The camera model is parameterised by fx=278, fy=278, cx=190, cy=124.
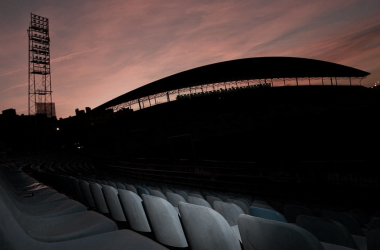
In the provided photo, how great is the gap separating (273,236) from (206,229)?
1.45 feet

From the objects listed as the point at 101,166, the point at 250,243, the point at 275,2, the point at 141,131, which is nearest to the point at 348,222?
the point at 250,243

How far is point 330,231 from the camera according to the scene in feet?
6.25

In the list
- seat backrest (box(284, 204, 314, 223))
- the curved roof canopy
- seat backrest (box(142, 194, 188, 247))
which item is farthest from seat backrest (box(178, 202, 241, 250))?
the curved roof canopy

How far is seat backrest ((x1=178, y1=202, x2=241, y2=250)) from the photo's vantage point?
1383mm

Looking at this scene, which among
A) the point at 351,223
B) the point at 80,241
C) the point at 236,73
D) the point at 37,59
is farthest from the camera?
the point at 236,73

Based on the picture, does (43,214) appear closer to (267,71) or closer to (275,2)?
(275,2)

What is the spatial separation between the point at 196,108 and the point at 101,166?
22793 mm

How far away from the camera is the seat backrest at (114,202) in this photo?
2.72 metres

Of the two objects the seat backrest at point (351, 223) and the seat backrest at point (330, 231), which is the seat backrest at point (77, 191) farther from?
the seat backrest at point (351, 223)

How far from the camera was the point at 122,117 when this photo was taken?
38406 mm

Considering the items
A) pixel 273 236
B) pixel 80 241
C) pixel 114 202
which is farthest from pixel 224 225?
pixel 114 202

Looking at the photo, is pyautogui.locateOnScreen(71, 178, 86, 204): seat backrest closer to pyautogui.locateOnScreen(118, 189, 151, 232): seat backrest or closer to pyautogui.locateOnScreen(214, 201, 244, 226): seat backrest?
pyautogui.locateOnScreen(118, 189, 151, 232): seat backrest

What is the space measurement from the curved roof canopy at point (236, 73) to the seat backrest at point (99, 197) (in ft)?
101

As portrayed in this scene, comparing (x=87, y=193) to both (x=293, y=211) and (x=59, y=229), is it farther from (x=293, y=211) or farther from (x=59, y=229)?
(x=293, y=211)
